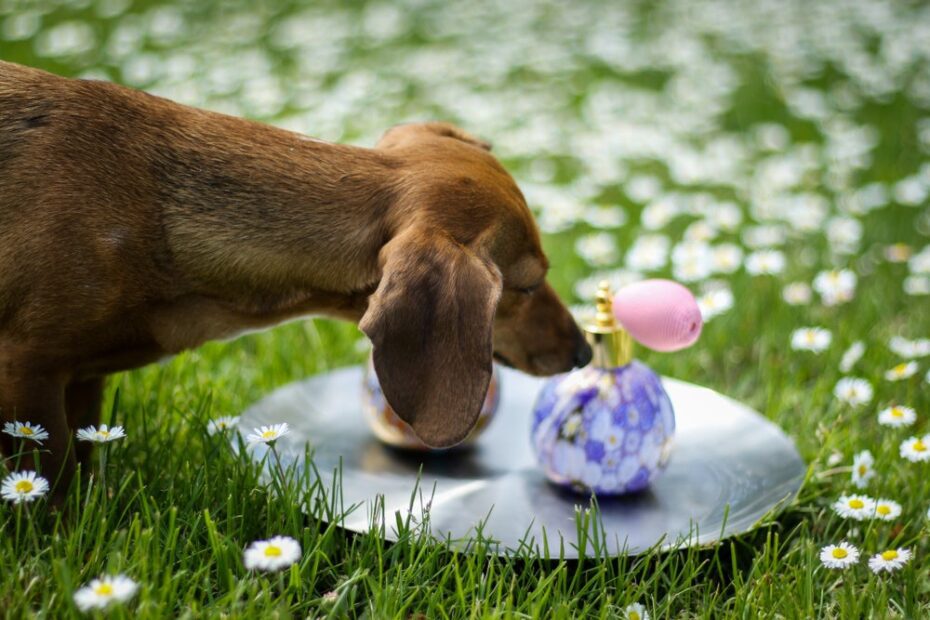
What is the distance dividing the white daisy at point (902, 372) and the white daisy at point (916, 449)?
0.49 m

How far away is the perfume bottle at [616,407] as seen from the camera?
260 centimetres

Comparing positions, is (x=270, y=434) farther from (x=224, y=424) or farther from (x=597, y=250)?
(x=597, y=250)

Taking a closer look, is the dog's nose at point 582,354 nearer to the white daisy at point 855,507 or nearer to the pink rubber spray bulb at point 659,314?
the pink rubber spray bulb at point 659,314

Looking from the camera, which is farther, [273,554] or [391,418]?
[391,418]

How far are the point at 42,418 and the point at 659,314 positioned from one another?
1.45 meters

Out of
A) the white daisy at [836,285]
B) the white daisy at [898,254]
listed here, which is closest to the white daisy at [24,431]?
the white daisy at [836,285]

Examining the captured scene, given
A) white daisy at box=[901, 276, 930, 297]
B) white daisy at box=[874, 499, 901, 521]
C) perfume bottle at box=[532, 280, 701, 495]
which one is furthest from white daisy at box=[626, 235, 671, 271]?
white daisy at box=[874, 499, 901, 521]

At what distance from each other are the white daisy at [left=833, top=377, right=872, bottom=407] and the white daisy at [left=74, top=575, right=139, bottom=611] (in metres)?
2.22

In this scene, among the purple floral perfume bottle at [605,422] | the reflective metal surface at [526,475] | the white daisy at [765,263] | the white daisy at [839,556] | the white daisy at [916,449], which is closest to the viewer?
the white daisy at [839,556]

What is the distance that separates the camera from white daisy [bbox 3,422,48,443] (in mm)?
2172

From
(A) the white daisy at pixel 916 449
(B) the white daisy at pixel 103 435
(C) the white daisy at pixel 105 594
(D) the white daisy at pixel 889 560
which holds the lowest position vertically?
(D) the white daisy at pixel 889 560

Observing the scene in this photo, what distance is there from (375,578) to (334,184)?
883 millimetres

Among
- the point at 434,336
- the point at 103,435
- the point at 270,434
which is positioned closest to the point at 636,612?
the point at 434,336

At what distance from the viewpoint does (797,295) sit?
4.11m
